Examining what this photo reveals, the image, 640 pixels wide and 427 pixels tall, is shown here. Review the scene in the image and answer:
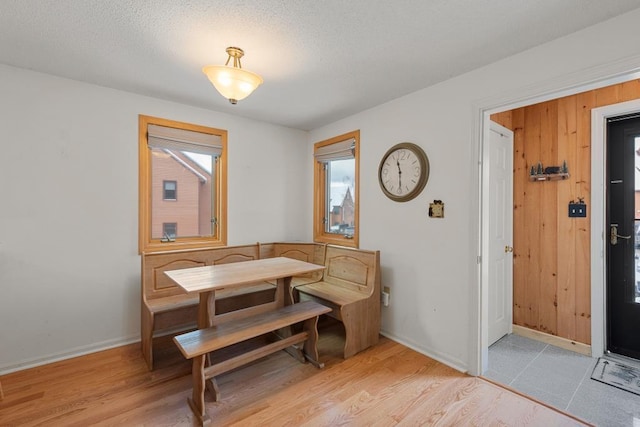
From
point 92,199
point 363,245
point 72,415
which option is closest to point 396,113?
point 363,245

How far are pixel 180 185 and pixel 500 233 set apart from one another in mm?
3463

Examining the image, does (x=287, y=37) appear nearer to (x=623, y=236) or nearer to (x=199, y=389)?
(x=199, y=389)

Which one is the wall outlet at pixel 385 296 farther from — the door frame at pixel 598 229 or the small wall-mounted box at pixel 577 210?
the small wall-mounted box at pixel 577 210

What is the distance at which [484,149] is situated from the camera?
2.26m

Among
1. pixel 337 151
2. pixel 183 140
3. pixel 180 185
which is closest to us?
pixel 183 140

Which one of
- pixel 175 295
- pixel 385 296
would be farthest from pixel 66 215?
pixel 385 296

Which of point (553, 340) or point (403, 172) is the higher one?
point (403, 172)

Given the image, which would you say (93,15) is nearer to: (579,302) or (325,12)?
(325,12)

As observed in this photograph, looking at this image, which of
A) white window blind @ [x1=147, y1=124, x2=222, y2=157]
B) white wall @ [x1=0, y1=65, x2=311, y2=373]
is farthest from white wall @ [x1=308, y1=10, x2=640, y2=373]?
white wall @ [x1=0, y1=65, x2=311, y2=373]

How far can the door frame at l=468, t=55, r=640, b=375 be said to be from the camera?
1692mm

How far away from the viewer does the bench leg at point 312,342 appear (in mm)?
2412

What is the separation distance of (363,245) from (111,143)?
9.00 feet

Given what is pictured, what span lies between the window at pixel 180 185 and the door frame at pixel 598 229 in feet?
12.0

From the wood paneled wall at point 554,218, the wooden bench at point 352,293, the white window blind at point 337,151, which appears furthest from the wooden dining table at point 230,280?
the wood paneled wall at point 554,218
